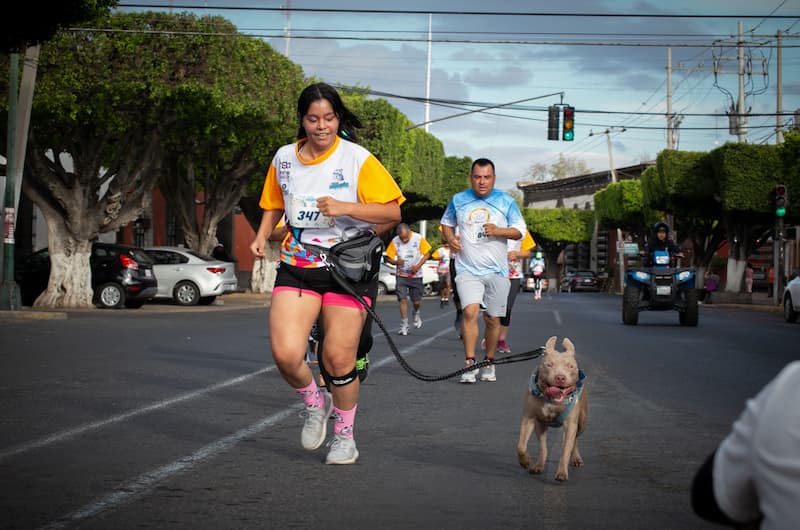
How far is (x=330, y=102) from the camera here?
233 inches

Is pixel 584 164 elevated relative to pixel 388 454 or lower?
elevated

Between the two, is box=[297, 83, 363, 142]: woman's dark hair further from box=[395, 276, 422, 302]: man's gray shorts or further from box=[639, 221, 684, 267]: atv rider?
box=[639, 221, 684, 267]: atv rider

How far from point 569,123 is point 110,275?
623 inches

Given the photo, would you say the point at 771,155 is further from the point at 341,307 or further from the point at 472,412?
the point at 341,307

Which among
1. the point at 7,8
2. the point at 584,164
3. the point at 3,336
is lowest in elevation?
the point at 3,336

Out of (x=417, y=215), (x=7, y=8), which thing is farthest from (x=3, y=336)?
(x=417, y=215)

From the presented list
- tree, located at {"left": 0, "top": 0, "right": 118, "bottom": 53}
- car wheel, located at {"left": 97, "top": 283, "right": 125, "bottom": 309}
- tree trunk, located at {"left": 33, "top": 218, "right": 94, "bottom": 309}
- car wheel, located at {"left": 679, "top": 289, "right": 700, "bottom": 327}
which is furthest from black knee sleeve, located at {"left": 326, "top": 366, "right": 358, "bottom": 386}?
car wheel, located at {"left": 97, "top": 283, "right": 125, "bottom": 309}

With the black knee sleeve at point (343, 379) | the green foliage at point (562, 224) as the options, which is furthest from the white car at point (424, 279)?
the green foliage at point (562, 224)

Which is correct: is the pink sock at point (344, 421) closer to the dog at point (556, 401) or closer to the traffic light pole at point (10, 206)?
the dog at point (556, 401)

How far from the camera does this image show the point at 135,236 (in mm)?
49250

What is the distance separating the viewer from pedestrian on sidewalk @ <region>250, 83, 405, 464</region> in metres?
5.82

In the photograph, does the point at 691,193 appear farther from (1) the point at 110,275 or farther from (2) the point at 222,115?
(1) the point at 110,275

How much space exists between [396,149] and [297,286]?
40887 millimetres

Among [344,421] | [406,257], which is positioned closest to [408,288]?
[406,257]
